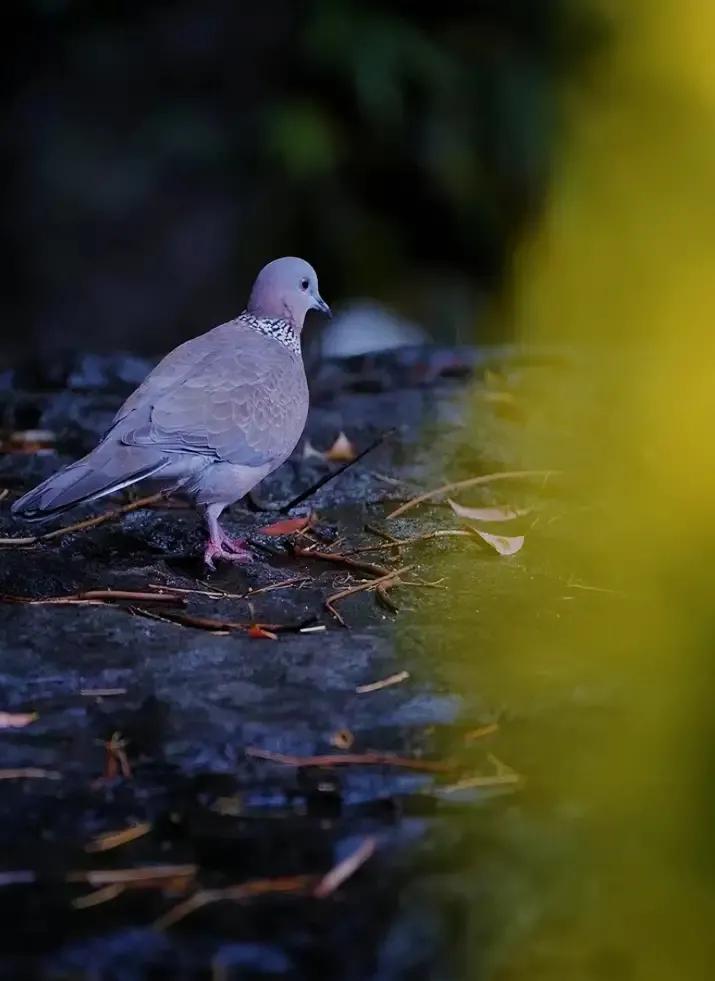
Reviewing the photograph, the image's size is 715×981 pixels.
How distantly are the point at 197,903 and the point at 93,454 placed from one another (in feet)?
3.86

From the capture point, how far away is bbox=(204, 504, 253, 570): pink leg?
257 centimetres

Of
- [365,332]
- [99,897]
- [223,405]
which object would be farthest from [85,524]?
[365,332]

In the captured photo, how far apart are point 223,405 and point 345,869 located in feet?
4.26

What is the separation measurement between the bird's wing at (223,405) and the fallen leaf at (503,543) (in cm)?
44

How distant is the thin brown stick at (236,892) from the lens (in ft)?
4.86

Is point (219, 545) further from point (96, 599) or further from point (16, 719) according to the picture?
point (16, 719)

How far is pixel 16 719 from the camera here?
1905mm

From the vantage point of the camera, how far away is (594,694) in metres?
1.97

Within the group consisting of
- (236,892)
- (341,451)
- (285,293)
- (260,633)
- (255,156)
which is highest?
(255,156)

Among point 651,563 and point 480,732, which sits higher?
point 651,563

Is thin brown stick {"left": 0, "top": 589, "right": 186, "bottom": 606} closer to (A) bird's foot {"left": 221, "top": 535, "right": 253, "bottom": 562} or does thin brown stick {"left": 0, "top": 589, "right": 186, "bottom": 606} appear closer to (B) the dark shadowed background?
(A) bird's foot {"left": 221, "top": 535, "right": 253, "bottom": 562}

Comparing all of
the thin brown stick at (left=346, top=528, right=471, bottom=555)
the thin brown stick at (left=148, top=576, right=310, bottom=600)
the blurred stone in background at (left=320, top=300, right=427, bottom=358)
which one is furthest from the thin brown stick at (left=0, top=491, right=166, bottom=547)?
the blurred stone in background at (left=320, top=300, right=427, bottom=358)

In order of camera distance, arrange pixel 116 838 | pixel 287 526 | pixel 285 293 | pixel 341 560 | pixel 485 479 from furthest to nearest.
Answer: pixel 285 293 < pixel 485 479 < pixel 287 526 < pixel 341 560 < pixel 116 838

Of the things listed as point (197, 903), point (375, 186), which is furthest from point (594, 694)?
point (375, 186)
